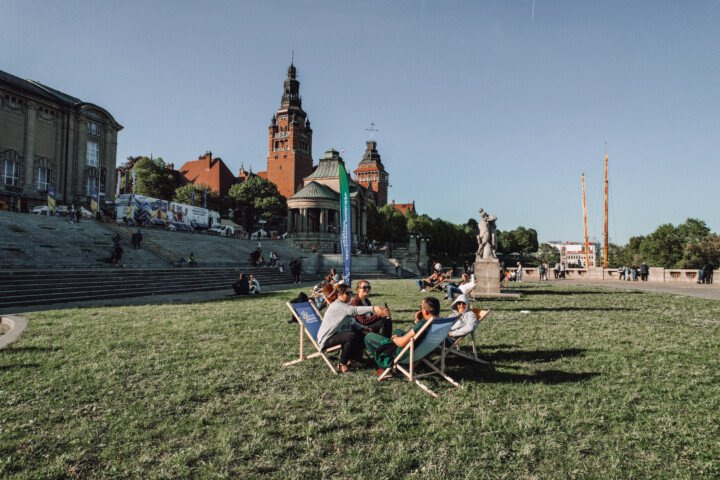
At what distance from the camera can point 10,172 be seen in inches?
1465

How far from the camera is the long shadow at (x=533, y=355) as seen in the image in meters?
6.70

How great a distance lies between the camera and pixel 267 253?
3972cm

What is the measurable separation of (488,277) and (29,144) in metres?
42.2

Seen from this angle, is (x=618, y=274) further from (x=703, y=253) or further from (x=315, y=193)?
(x=315, y=193)

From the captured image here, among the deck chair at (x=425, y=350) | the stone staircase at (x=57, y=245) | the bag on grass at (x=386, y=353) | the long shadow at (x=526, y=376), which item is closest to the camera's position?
the deck chair at (x=425, y=350)

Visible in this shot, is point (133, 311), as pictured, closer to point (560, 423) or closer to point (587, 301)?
point (560, 423)

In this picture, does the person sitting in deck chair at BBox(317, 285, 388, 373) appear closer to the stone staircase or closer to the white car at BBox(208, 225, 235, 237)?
the stone staircase

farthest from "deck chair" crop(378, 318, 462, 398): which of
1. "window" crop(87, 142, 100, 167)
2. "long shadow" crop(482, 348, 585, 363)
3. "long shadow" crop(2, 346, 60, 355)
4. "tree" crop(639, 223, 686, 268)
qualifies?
"tree" crop(639, 223, 686, 268)

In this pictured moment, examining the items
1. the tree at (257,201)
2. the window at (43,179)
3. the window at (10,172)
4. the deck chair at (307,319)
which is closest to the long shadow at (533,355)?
the deck chair at (307,319)

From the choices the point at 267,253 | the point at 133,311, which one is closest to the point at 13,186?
the point at 267,253

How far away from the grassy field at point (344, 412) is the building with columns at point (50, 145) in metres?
38.3

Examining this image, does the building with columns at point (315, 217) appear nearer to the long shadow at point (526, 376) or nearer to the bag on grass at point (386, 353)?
the long shadow at point (526, 376)

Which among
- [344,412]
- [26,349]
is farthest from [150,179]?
[344,412]

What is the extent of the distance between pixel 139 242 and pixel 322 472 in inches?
1074
